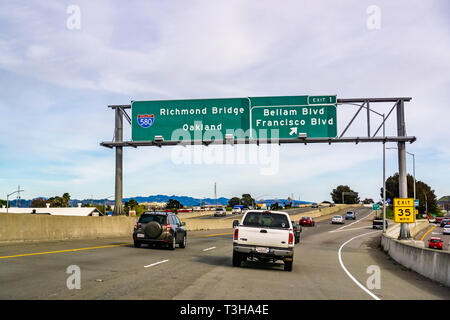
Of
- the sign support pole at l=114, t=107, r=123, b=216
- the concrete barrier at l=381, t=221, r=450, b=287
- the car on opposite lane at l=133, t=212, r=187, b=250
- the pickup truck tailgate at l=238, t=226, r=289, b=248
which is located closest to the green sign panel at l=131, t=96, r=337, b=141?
the sign support pole at l=114, t=107, r=123, b=216

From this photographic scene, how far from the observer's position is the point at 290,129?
94.3 ft

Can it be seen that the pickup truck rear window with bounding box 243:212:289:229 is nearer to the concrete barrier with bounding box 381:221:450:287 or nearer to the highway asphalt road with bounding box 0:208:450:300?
the highway asphalt road with bounding box 0:208:450:300

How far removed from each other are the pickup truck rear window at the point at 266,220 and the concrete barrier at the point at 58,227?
420 inches

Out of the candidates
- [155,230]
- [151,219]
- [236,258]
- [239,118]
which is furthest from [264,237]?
[239,118]

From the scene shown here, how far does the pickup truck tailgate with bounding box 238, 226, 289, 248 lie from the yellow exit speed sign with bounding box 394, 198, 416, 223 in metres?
13.8

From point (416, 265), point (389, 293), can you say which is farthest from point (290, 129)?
point (389, 293)

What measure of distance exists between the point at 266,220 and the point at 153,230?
7.25m

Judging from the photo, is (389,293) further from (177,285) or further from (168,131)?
(168,131)

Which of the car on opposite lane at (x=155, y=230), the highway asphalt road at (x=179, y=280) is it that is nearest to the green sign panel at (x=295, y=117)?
the car on opposite lane at (x=155, y=230)

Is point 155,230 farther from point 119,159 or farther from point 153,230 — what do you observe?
point 119,159

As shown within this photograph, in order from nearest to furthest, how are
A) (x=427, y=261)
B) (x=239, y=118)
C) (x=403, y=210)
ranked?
(x=427, y=261) → (x=403, y=210) → (x=239, y=118)

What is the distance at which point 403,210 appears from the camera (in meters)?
26.6
